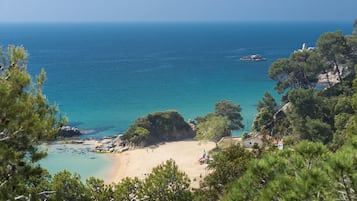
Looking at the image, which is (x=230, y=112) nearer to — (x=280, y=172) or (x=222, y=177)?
(x=222, y=177)

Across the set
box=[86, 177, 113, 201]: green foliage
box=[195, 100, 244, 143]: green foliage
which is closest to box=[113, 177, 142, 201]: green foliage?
box=[86, 177, 113, 201]: green foliage

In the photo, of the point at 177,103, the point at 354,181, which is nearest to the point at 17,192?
the point at 354,181

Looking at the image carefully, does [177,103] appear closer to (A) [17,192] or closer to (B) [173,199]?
(B) [173,199]

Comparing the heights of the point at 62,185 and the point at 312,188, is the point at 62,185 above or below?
below

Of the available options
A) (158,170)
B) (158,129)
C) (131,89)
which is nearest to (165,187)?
(158,170)

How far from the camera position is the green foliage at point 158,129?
33969mm

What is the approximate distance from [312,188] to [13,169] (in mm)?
4809

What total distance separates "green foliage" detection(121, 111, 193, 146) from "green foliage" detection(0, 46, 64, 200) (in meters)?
26.4

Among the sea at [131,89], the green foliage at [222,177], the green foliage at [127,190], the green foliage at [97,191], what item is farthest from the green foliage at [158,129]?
the green foliage at [97,191]

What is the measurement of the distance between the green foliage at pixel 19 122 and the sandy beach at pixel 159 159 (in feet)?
60.1

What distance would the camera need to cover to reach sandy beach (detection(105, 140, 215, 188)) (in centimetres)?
2728

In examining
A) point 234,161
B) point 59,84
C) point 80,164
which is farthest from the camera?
point 59,84

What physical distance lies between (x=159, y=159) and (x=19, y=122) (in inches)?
960

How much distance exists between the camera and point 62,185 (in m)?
11.1
